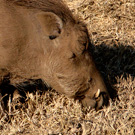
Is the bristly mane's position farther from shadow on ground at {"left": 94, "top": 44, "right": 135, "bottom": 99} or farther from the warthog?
shadow on ground at {"left": 94, "top": 44, "right": 135, "bottom": 99}

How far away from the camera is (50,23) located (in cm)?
291

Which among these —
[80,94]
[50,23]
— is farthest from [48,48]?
[80,94]

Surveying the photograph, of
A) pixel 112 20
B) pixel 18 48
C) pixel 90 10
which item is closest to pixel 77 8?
pixel 90 10

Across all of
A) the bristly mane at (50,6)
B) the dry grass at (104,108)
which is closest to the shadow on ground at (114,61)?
the dry grass at (104,108)

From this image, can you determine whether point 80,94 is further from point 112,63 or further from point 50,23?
point 112,63

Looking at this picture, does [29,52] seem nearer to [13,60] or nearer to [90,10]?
[13,60]

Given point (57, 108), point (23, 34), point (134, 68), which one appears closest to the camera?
point (23, 34)

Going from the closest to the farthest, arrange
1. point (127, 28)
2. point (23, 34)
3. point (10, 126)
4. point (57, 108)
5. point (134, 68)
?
point (23, 34) → point (10, 126) → point (57, 108) → point (134, 68) → point (127, 28)

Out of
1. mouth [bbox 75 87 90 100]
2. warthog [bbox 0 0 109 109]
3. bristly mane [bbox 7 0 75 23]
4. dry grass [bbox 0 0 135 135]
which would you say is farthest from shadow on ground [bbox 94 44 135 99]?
bristly mane [bbox 7 0 75 23]

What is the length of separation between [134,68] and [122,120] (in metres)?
1.16

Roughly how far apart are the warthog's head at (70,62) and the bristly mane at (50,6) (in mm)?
81

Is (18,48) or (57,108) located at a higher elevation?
(18,48)

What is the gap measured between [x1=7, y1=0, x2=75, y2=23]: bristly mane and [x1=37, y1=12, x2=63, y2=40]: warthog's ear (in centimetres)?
12

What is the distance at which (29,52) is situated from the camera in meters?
2.96
